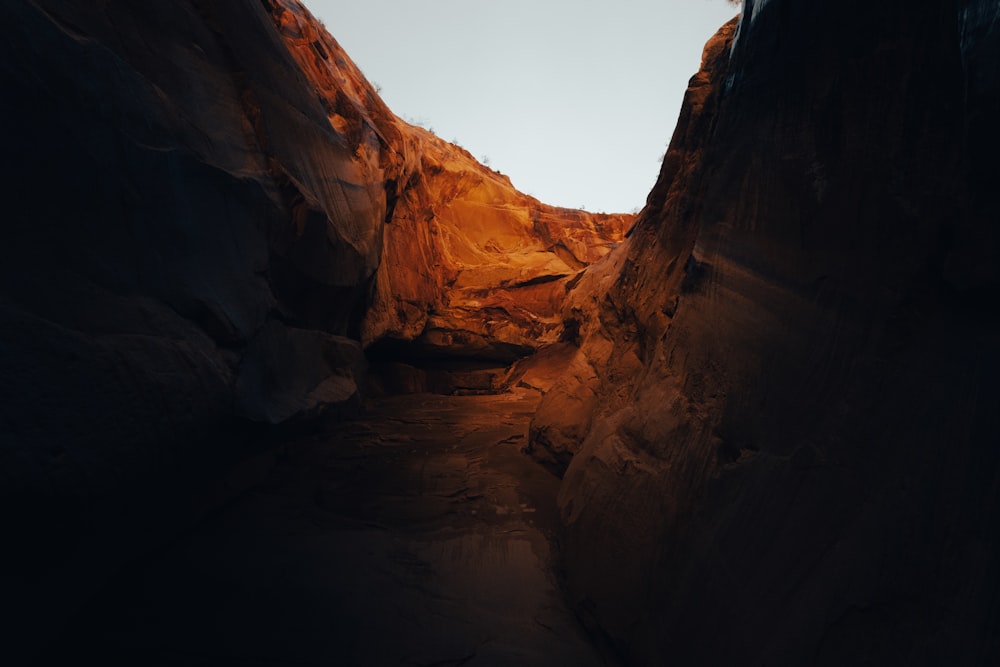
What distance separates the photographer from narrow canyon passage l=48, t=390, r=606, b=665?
8.34ft

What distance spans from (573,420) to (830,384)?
10.2ft

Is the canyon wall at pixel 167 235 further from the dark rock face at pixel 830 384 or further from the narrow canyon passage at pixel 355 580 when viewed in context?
the dark rock face at pixel 830 384

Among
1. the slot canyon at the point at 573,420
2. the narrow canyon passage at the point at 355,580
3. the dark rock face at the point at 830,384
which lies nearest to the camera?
the dark rock face at the point at 830,384

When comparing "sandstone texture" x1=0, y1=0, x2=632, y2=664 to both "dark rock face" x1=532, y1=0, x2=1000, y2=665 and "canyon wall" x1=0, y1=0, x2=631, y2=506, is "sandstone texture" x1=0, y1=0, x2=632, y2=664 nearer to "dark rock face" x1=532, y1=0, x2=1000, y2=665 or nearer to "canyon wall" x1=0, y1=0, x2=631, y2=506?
"canyon wall" x1=0, y1=0, x2=631, y2=506

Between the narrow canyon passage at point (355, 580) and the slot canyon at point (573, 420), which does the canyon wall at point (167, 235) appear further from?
the narrow canyon passage at point (355, 580)

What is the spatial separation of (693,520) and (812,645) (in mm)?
745

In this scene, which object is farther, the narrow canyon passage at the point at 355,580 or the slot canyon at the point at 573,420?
the narrow canyon passage at the point at 355,580

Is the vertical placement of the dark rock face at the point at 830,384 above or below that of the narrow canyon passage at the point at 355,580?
above

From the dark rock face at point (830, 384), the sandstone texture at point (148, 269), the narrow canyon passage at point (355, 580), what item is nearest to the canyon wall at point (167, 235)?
the sandstone texture at point (148, 269)

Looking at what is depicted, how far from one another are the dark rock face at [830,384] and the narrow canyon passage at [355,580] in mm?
572

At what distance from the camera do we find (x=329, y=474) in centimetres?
458

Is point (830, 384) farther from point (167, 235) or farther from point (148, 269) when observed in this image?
point (167, 235)

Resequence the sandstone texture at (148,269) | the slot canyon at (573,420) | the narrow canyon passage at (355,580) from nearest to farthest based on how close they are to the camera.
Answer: the slot canyon at (573,420)
the sandstone texture at (148,269)
the narrow canyon passage at (355,580)

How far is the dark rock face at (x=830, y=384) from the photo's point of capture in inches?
61.0
